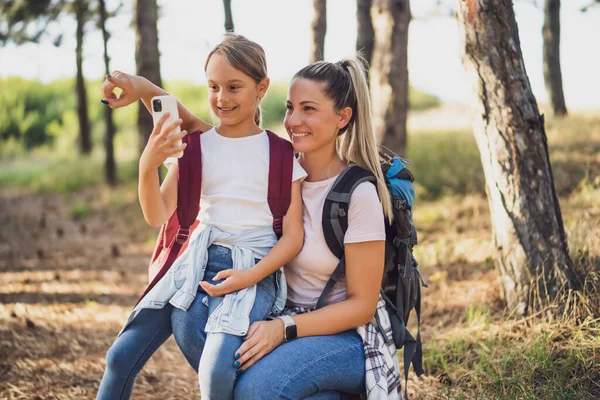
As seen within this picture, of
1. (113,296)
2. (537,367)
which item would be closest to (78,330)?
(113,296)

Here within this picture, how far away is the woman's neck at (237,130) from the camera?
2.77m

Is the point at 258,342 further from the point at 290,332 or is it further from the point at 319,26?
the point at 319,26

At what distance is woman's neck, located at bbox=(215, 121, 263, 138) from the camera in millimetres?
2770

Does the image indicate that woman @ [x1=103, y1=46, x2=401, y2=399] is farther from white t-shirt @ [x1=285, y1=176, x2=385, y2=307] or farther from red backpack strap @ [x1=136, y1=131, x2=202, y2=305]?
red backpack strap @ [x1=136, y1=131, x2=202, y2=305]

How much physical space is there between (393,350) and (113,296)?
157 inches

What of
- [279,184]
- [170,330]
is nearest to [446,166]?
[279,184]

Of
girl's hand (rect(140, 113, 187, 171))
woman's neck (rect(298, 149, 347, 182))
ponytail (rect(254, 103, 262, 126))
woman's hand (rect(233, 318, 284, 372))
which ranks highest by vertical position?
ponytail (rect(254, 103, 262, 126))

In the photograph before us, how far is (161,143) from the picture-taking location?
7.92 ft

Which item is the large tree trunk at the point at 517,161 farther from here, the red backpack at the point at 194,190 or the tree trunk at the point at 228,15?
the tree trunk at the point at 228,15

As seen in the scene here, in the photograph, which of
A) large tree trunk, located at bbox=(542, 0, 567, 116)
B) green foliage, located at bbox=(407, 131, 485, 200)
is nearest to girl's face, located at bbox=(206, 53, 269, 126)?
green foliage, located at bbox=(407, 131, 485, 200)

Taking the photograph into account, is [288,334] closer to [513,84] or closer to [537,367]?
[537,367]

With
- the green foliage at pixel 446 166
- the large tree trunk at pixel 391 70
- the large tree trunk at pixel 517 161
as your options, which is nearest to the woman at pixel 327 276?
the large tree trunk at pixel 517 161

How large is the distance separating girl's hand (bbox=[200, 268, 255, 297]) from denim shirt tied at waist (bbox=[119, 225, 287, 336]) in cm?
3

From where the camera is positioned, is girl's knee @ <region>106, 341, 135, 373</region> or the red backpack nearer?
girl's knee @ <region>106, 341, 135, 373</region>
